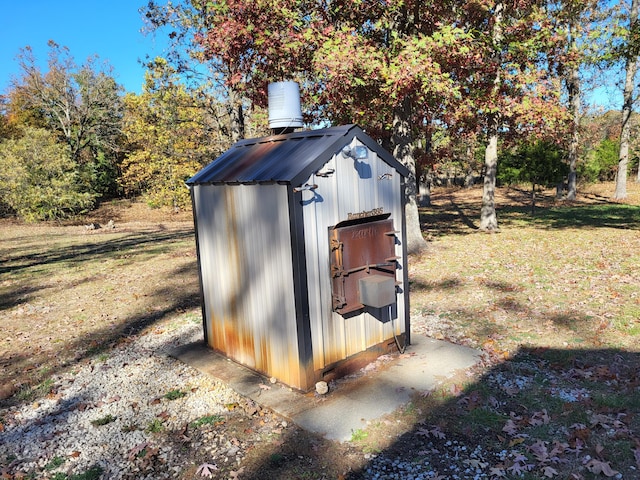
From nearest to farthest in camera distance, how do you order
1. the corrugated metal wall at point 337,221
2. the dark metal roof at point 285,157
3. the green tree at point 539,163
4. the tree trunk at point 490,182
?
the dark metal roof at point 285,157 → the corrugated metal wall at point 337,221 → the tree trunk at point 490,182 → the green tree at point 539,163

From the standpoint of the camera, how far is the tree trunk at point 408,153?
11.7 meters

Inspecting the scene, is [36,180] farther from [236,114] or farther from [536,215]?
[536,215]

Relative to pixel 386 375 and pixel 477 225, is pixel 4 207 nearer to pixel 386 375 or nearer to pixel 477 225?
pixel 477 225

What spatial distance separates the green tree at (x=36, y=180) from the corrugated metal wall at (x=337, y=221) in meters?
24.0

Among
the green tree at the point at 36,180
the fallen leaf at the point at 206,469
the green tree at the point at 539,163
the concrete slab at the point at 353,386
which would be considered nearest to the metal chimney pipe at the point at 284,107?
the concrete slab at the point at 353,386

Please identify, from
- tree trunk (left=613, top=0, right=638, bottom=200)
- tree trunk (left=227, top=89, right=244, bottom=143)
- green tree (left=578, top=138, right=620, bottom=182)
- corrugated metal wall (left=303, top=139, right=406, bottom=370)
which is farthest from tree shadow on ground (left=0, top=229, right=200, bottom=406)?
green tree (left=578, top=138, right=620, bottom=182)

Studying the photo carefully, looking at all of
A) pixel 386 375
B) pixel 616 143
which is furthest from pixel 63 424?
pixel 616 143

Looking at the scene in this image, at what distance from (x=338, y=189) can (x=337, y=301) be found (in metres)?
1.18

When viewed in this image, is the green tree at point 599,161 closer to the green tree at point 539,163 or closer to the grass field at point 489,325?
the green tree at point 539,163

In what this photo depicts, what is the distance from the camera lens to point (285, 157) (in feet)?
16.3

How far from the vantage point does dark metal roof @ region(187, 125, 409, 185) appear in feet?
15.1

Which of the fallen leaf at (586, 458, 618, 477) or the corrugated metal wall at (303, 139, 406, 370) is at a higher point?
the corrugated metal wall at (303, 139, 406, 370)

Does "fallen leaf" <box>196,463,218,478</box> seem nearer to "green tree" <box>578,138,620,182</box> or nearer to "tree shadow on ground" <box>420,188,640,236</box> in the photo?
"tree shadow on ground" <box>420,188,640,236</box>

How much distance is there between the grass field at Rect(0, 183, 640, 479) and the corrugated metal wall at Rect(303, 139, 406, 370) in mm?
982
